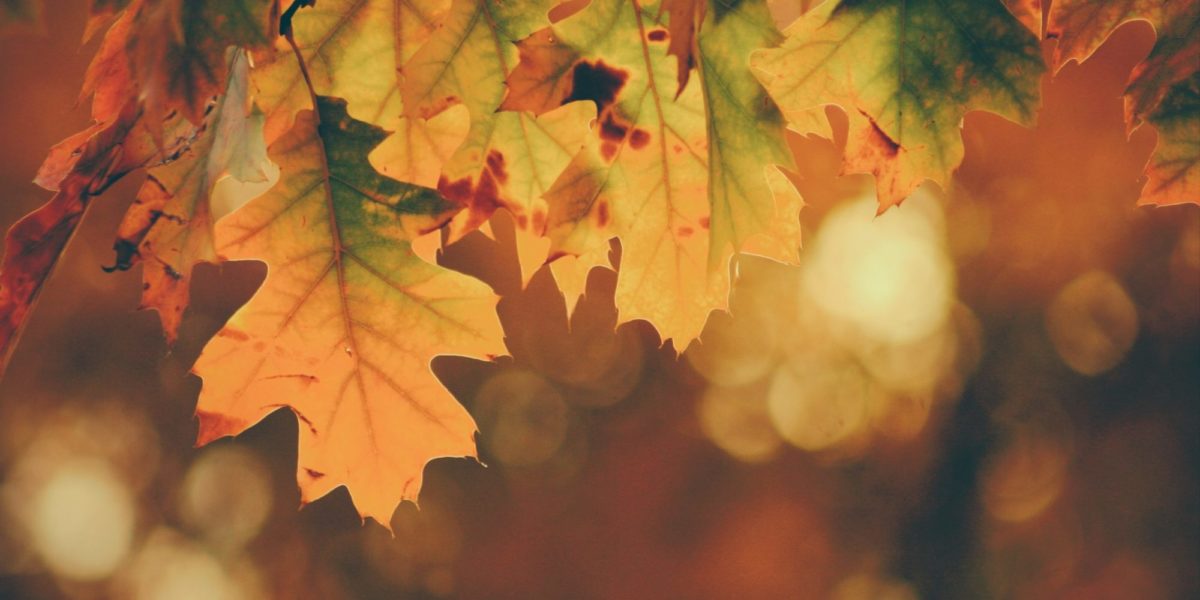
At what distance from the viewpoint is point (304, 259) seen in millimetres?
1060

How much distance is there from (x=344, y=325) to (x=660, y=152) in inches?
17.1

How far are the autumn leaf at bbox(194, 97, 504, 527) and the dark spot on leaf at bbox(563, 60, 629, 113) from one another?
0.66ft

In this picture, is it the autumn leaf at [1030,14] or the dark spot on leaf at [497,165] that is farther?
the dark spot on leaf at [497,165]

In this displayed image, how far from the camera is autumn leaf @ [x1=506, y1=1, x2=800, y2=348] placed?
1005 millimetres

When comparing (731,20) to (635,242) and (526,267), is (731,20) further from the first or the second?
(526,267)

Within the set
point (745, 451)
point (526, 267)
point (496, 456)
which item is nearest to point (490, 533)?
point (496, 456)

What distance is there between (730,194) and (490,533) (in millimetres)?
7324

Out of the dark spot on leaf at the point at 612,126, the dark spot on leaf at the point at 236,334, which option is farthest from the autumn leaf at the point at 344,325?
the dark spot on leaf at the point at 612,126

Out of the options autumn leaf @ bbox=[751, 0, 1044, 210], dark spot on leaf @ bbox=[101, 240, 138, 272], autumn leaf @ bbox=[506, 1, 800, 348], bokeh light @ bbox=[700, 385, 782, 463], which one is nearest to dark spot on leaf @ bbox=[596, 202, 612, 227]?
autumn leaf @ bbox=[506, 1, 800, 348]

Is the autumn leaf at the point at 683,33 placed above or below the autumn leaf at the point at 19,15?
below

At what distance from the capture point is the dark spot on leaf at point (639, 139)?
42.5 inches

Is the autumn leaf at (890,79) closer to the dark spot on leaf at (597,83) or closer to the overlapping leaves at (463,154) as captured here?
the overlapping leaves at (463,154)

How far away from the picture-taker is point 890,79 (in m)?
1.01

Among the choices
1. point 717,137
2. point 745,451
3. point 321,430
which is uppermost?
point 717,137
